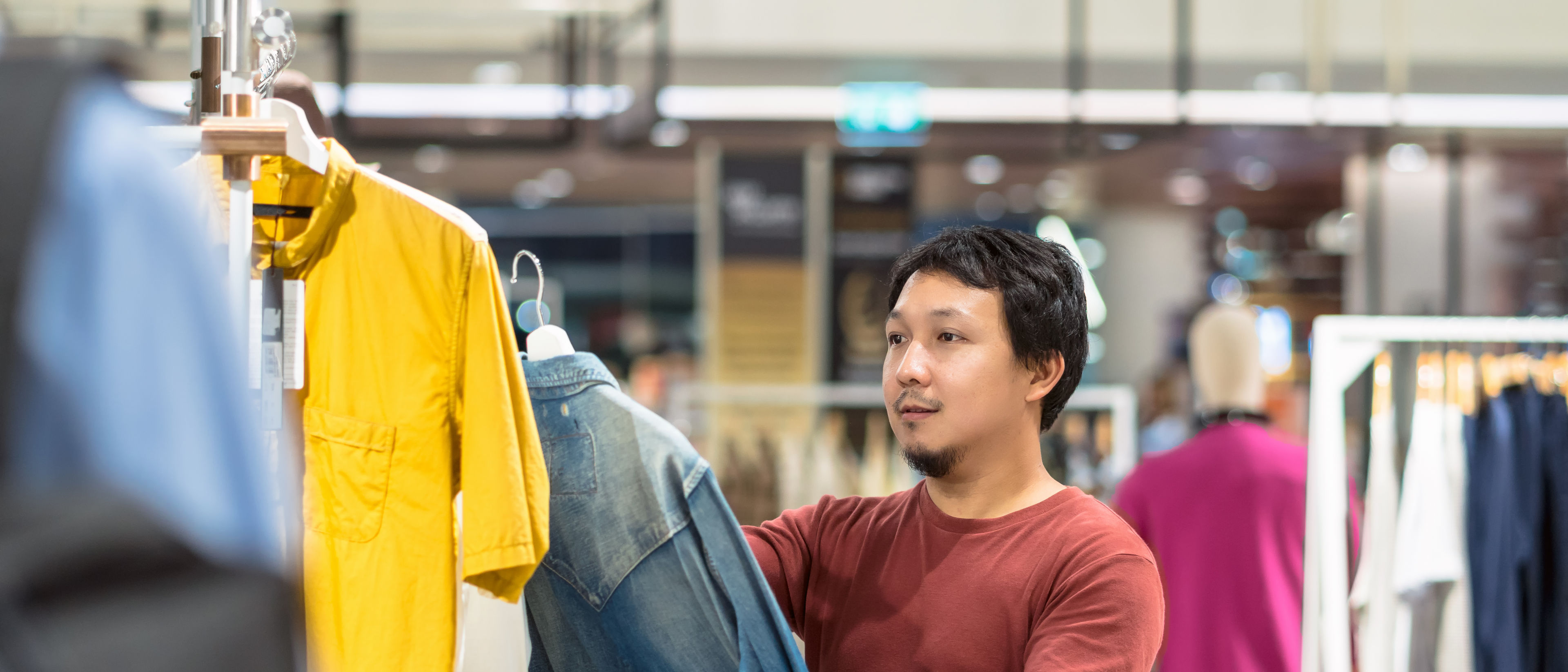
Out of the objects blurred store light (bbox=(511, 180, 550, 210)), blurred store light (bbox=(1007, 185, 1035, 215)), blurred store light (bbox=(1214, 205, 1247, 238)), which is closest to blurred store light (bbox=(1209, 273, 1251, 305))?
blurred store light (bbox=(1214, 205, 1247, 238))

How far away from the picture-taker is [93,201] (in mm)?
570

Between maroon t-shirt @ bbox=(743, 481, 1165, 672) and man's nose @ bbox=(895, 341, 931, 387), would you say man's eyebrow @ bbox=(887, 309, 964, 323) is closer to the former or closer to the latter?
man's nose @ bbox=(895, 341, 931, 387)

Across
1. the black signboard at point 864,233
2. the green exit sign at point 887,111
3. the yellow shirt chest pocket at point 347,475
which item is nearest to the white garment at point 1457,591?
the yellow shirt chest pocket at point 347,475

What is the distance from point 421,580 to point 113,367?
3.34ft

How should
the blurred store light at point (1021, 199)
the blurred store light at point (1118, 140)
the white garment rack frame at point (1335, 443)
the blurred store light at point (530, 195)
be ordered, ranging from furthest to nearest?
1. the blurred store light at point (530, 195)
2. the blurred store light at point (1021, 199)
3. the blurred store light at point (1118, 140)
4. the white garment rack frame at point (1335, 443)

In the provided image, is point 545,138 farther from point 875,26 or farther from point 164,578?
point 164,578

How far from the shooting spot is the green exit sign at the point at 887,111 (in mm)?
7863

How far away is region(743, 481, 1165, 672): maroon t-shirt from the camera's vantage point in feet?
4.90

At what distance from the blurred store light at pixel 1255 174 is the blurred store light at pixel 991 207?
214 cm

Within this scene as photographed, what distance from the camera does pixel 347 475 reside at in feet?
5.08

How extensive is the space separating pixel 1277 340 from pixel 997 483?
10.9 metres

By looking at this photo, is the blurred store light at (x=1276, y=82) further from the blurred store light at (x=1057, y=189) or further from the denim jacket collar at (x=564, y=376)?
the denim jacket collar at (x=564, y=376)

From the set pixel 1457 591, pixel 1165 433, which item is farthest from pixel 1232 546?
pixel 1165 433

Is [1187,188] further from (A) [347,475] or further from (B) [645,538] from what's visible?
(A) [347,475]
